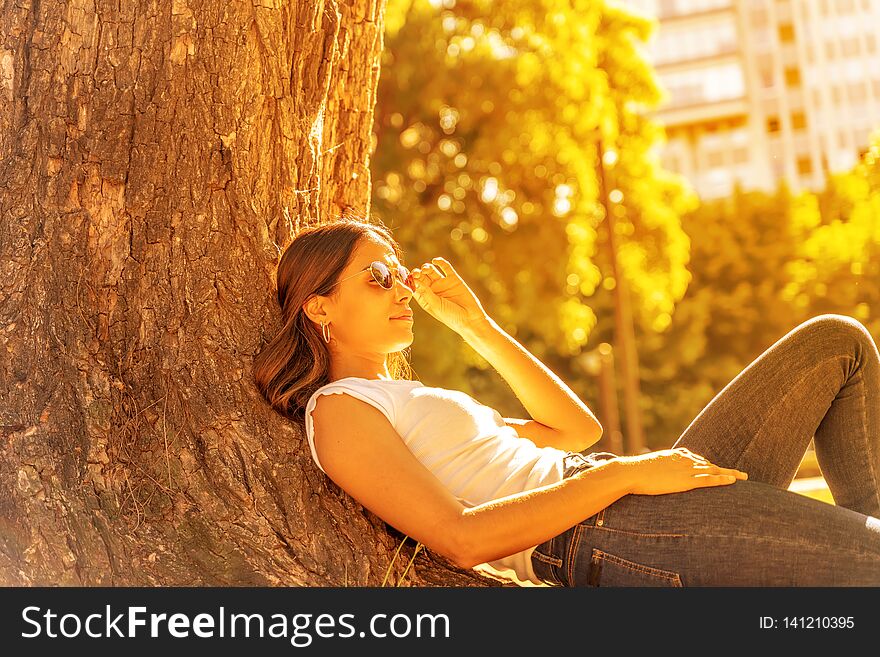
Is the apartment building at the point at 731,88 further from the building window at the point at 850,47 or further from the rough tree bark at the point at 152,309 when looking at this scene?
the rough tree bark at the point at 152,309

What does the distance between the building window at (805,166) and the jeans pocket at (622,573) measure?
78139mm

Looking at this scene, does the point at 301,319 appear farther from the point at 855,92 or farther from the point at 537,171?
the point at 855,92

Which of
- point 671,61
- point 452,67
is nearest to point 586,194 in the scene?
point 452,67

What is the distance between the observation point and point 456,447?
381cm

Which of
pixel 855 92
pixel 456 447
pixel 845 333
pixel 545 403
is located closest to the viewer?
pixel 456 447

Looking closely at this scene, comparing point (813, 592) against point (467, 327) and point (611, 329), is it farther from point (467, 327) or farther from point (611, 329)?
point (611, 329)

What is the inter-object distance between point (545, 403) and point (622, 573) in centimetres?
113

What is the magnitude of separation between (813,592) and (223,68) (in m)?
2.71

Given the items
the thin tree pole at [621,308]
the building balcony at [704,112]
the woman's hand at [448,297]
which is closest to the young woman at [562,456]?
the woman's hand at [448,297]

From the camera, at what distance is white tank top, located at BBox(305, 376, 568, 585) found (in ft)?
12.2

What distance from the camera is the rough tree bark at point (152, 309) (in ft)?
11.9

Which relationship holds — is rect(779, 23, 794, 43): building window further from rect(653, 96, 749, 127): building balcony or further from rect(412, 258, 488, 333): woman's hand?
rect(412, 258, 488, 333): woman's hand

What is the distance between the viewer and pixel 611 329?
31359mm

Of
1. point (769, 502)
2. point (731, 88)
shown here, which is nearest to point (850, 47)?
point (731, 88)
